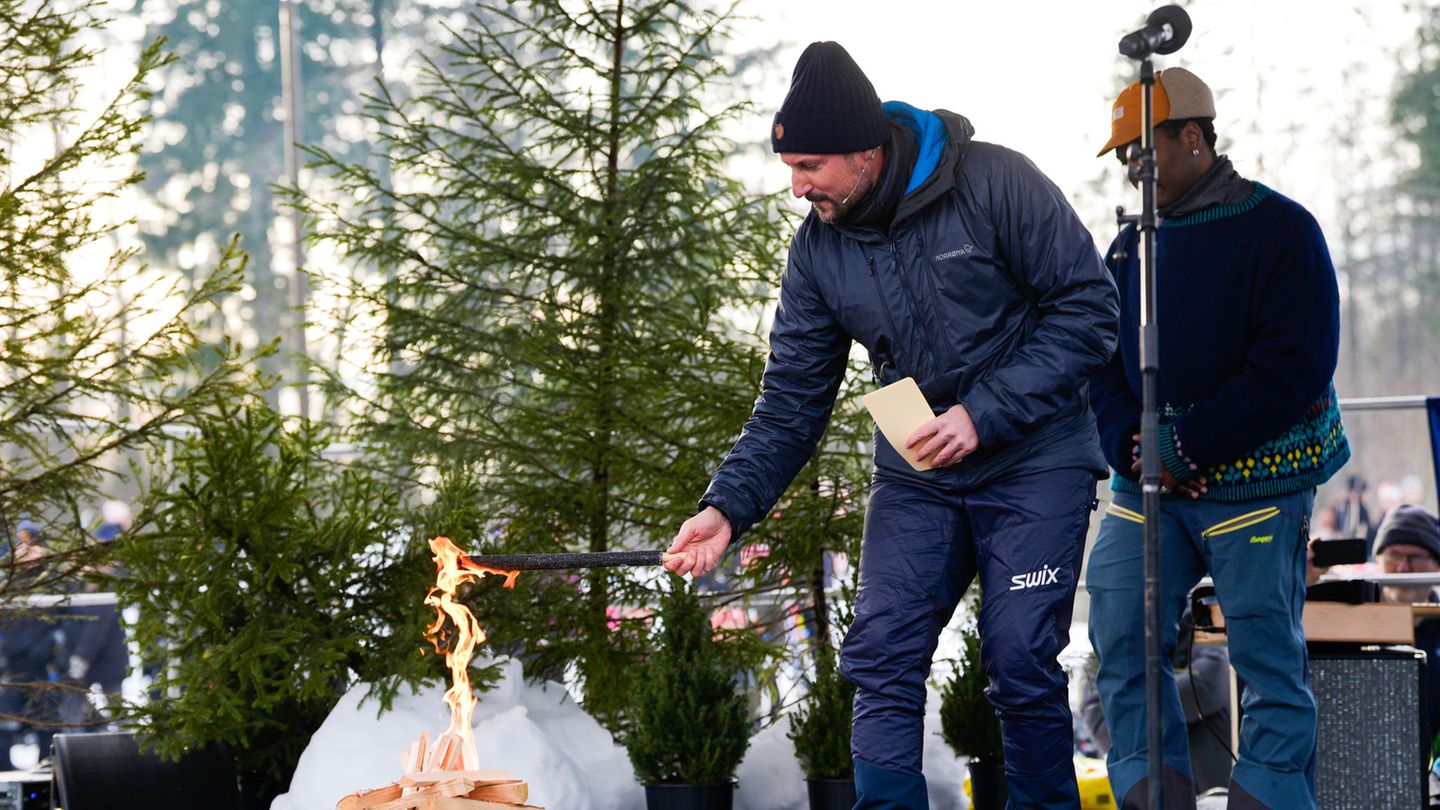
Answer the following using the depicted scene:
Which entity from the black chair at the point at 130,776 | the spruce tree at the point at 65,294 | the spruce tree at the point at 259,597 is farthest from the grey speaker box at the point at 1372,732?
the spruce tree at the point at 65,294

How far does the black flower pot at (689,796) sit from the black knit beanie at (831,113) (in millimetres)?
2542

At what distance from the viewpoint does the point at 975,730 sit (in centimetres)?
529

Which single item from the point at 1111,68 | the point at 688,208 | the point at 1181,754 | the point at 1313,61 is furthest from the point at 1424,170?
the point at 1181,754

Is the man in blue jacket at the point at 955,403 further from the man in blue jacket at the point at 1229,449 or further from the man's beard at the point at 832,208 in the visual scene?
the man in blue jacket at the point at 1229,449

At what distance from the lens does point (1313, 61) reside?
1864 centimetres

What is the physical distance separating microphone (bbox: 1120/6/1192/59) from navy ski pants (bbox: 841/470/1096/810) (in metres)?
0.93

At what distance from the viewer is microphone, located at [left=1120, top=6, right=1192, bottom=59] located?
316cm

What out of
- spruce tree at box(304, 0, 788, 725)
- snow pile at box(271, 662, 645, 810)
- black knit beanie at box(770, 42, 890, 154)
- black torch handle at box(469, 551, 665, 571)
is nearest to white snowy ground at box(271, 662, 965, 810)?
snow pile at box(271, 662, 645, 810)

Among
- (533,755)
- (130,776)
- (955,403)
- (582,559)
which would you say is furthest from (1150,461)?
(130,776)

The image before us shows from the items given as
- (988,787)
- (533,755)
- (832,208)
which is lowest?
(988,787)

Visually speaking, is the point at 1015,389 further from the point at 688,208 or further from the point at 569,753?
the point at 688,208

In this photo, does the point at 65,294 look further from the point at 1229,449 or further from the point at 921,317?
the point at 1229,449

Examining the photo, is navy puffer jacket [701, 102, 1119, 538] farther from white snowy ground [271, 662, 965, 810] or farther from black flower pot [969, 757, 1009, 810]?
black flower pot [969, 757, 1009, 810]

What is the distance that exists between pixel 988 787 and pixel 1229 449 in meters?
1.88
